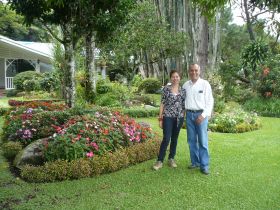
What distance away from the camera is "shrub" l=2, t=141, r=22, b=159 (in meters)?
8.25

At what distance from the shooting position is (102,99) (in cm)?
1658

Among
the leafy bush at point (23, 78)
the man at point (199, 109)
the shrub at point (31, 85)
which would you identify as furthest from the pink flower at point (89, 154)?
the leafy bush at point (23, 78)

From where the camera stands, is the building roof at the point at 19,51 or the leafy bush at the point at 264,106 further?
the building roof at the point at 19,51

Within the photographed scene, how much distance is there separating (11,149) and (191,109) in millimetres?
3932

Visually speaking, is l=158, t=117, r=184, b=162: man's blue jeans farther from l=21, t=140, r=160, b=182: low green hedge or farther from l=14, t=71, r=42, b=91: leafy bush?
l=14, t=71, r=42, b=91: leafy bush

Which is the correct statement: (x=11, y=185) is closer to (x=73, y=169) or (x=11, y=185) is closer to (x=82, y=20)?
(x=73, y=169)

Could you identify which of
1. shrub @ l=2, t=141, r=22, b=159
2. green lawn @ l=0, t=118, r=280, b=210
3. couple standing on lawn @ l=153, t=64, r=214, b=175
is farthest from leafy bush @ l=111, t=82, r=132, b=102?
couple standing on lawn @ l=153, t=64, r=214, b=175

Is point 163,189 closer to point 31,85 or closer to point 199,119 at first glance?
point 199,119

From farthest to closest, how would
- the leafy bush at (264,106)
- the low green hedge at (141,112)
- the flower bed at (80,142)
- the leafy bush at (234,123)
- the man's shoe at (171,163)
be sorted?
1. the leafy bush at (264,106)
2. the low green hedge at (141,112)
3. the leafy bush at (234,123)
4. the man's shoe at (171,163)
5. the flower bed at (80,142)

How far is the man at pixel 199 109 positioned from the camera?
692 centimetres

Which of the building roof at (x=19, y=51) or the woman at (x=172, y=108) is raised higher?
the building roof at (x=19, y=51)

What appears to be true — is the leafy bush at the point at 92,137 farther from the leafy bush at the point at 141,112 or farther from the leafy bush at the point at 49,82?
the leafy bush at the point at 49,82

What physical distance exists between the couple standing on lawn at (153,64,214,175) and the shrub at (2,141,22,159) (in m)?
3.23

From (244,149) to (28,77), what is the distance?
19412mm
